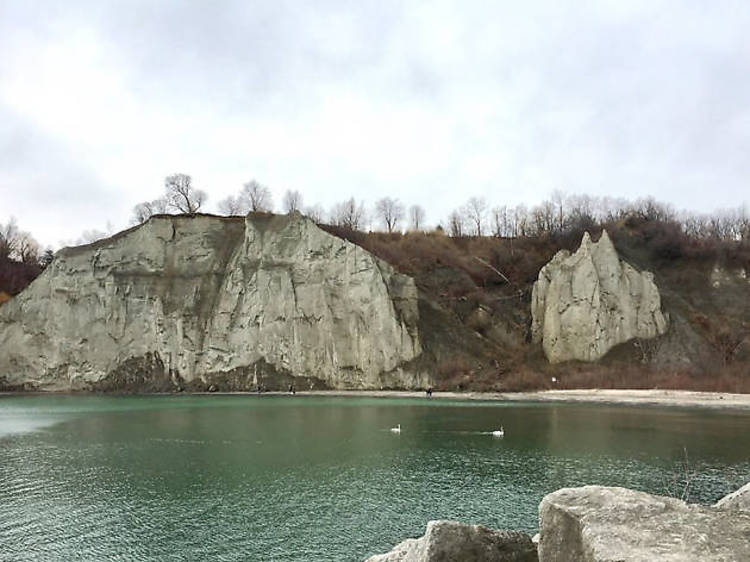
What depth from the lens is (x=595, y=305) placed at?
54.9 metres

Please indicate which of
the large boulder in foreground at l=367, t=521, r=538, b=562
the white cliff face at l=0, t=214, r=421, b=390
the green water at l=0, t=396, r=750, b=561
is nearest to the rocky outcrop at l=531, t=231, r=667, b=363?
the white cliff face at l=0, t=214, r=421, b=390

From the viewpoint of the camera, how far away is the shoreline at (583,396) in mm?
42406

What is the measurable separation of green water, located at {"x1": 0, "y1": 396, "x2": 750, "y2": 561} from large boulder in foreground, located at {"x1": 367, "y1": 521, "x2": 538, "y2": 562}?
8247 millimetres

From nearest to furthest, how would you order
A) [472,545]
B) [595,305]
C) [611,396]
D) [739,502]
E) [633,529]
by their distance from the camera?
1. [633,529]
2. [739,502]
3. [472,545]
4. [611,396]
5. [595,305]

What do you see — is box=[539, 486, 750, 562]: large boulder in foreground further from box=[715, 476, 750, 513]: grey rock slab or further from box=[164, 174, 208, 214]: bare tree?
box=[164, 174, 208, 214]: bare tree

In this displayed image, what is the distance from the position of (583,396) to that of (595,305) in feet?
36.4

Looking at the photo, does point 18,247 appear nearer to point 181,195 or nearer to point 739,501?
point 181,195

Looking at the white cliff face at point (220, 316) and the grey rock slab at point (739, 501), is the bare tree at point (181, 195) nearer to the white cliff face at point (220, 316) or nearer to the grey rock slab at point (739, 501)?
the white cliff face at point (220, 316)

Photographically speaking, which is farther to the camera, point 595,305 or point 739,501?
point 595,305

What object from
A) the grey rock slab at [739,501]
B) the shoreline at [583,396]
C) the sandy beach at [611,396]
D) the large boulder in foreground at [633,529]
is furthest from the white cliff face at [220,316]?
the large boulder in foreground at [633,529]

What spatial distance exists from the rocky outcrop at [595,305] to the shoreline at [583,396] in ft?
22.7

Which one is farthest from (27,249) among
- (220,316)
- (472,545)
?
(472,545)

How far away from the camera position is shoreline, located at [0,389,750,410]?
4241 cm

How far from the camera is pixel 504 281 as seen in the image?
65000 mm
